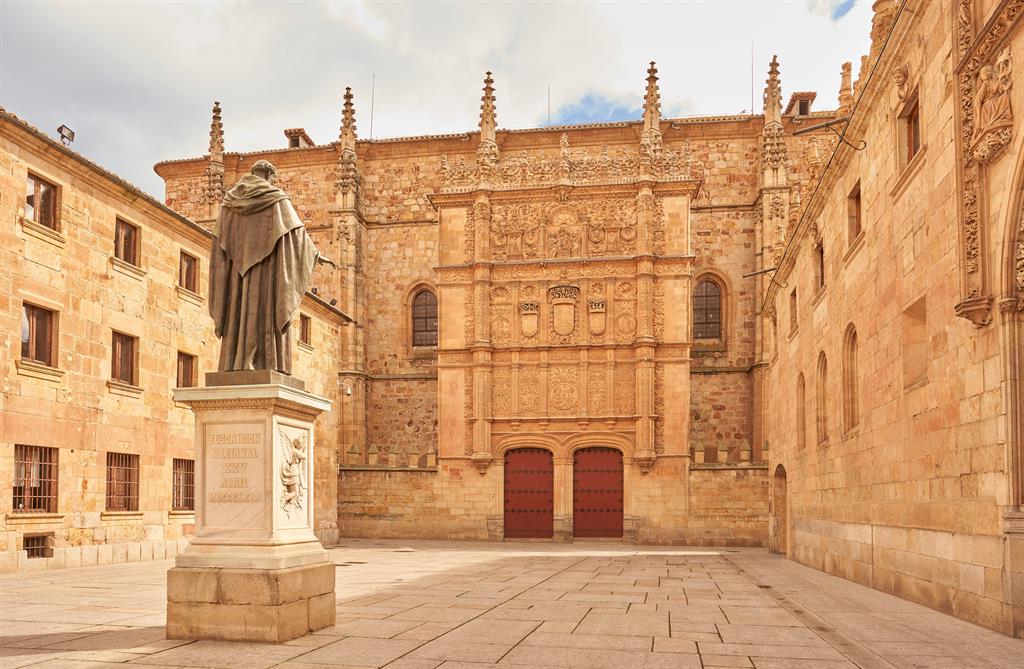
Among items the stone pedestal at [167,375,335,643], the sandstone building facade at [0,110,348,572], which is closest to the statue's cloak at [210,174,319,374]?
the stone pedestal at [167,375,335,643]

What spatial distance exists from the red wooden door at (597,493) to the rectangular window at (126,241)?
53.0 ft

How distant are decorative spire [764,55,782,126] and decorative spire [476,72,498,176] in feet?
35.3

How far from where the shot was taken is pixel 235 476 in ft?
28.3

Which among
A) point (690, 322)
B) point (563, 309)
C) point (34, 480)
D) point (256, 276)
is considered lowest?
point (34, 480)

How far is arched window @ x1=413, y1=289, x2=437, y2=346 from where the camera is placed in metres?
39.8

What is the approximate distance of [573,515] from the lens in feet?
104

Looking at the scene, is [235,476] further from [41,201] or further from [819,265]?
[819,265]

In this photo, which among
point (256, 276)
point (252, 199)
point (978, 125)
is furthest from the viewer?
point (978, 125)

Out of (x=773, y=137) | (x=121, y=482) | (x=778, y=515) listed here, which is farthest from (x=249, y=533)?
(x=773, y=137)

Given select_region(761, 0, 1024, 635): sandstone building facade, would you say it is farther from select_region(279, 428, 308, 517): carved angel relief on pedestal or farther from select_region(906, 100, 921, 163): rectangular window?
select_region(279, 428, 308, 517): carved angel relief on pedestal

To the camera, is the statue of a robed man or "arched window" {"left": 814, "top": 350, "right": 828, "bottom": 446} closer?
the statue of a robed man

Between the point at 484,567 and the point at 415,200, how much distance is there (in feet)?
79.4

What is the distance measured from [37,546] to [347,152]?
25141 millimetres

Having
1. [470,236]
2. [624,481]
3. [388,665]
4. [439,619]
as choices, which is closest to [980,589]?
[439,619]
